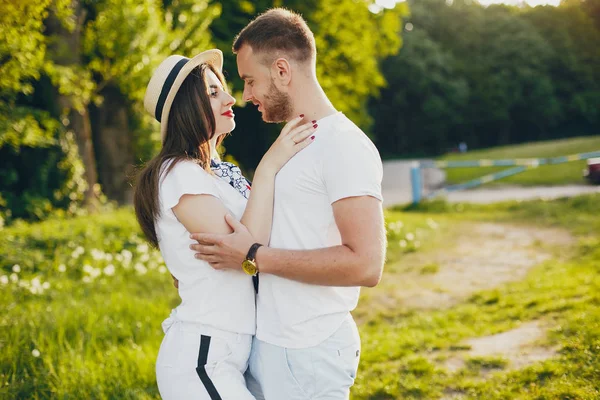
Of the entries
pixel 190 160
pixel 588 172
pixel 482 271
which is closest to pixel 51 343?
pixel 190 160

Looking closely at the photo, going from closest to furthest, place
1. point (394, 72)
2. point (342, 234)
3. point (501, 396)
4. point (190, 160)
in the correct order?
point (342, 234)
point (190, 160)
point (501, 396)
point (394, 72)

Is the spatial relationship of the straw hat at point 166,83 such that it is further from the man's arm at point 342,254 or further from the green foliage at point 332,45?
the green foliage at point 332,45

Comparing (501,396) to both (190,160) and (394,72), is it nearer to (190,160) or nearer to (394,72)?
(190,160)

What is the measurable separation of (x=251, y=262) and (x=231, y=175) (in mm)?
545

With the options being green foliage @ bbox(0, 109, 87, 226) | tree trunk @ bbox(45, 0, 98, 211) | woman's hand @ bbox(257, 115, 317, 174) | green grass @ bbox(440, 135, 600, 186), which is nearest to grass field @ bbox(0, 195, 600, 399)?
woman's hand @ bbox(257, 115, 317, 174)

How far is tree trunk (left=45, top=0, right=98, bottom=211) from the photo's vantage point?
11281 mm

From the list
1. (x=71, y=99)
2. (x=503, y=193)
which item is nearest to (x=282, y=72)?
(x=71, y=99)

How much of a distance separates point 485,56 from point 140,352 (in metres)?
50.3

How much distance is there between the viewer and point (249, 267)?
7.82 ft

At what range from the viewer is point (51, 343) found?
4.80m

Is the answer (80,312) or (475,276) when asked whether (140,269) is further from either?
(475,276)

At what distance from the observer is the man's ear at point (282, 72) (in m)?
2.61

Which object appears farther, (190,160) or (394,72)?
(394,72)

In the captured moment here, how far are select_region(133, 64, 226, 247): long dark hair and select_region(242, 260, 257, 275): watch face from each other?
1.53 feet
